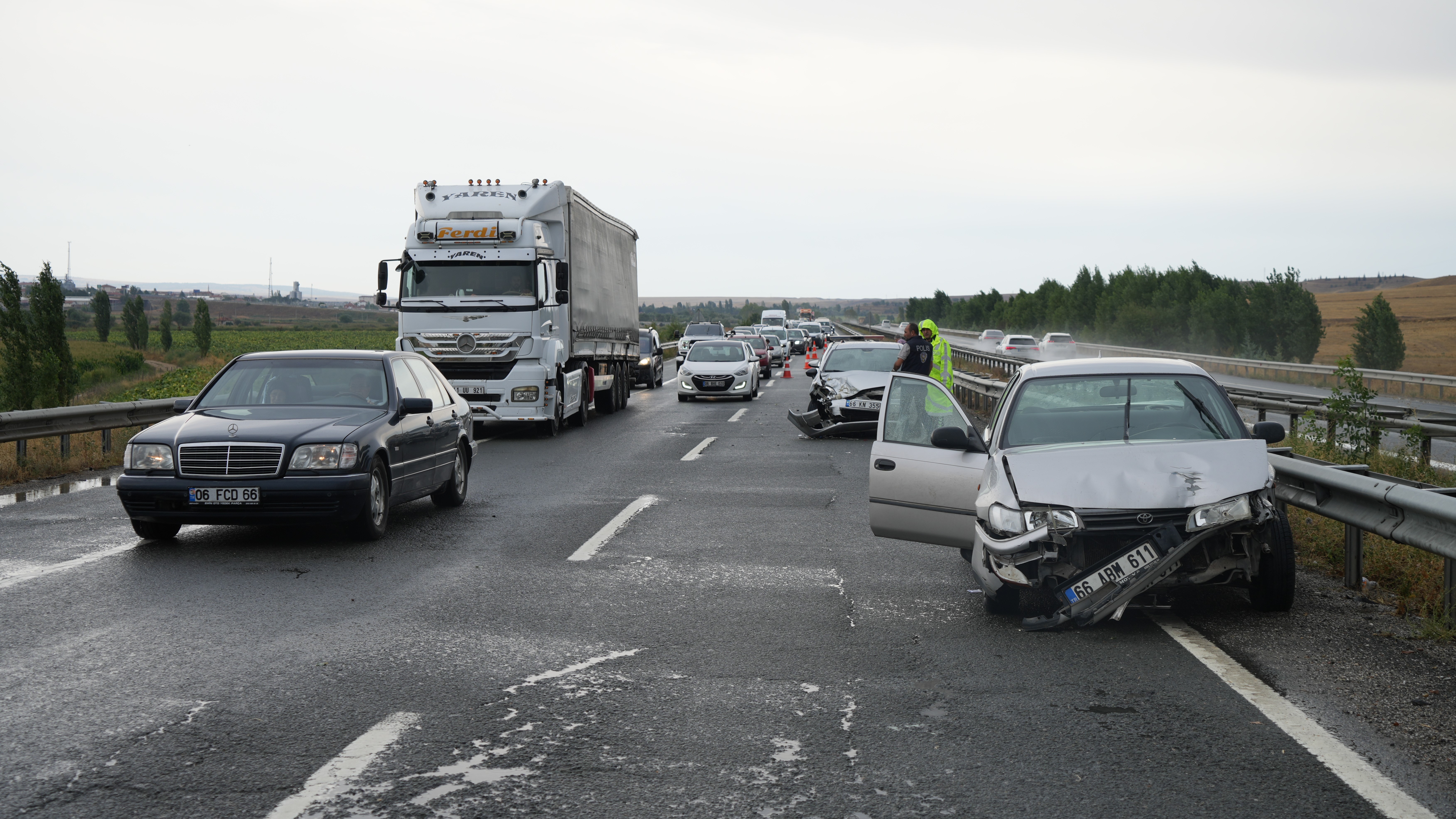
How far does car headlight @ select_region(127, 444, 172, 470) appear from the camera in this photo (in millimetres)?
8742

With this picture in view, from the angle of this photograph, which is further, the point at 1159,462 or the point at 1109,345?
the point at 1109,345

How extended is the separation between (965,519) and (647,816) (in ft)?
12.8

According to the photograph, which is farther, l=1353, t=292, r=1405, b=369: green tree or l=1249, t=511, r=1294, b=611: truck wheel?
l=1353, t=292, r=1405, b=369: green tree

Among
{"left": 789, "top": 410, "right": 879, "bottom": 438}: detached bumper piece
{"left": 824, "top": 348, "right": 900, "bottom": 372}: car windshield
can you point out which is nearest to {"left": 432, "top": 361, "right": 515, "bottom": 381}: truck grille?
{"left": 789, "top": 410, "right": 879, "bottom": 438}: detached bumper piece

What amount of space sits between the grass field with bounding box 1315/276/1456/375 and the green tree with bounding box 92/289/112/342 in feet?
256

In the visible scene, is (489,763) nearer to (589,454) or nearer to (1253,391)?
(589,454)

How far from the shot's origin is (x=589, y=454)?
1641 cm

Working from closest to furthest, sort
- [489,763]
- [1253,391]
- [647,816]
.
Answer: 1. [647,816]
2. [489,763]
3. [1253,391]

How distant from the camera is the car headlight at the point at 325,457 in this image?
345 inches

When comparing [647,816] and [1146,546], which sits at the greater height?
[1146,546]

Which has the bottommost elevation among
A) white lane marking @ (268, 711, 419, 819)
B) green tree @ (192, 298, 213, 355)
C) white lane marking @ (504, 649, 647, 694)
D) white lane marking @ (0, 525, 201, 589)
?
white lane marking @ (0, 525, 201, 589)

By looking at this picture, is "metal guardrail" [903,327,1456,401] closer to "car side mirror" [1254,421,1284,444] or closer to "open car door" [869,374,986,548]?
"open car door" [869,374,986,548]

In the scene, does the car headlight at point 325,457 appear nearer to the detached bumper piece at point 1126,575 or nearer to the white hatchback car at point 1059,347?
the detached bumper piece at point 1126,575

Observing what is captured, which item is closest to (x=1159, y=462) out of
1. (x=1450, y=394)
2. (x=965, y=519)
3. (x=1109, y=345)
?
(x=965, y=519)
